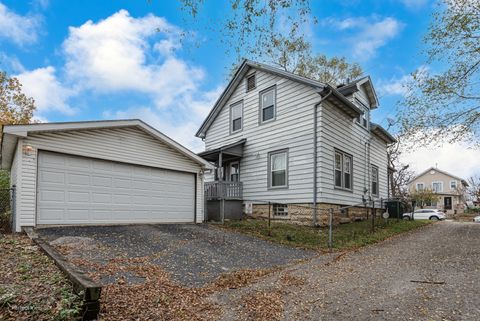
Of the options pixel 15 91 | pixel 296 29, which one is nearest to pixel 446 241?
pixel 296 29

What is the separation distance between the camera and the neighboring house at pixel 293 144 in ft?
39.9

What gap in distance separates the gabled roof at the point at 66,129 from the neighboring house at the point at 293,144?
7.90ft

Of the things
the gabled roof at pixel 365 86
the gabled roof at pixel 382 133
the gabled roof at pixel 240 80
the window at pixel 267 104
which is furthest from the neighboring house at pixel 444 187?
the window at pixel 267 104

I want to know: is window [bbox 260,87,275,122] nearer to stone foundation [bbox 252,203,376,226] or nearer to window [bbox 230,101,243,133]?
window [bbox 230,101,243,133]

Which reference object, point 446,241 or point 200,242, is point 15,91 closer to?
point 200,242

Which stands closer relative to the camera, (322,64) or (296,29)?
(296,29)

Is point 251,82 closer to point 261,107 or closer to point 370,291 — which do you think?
point 261,107

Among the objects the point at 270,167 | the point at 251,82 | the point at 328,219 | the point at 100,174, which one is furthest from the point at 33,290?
the point at 251,82

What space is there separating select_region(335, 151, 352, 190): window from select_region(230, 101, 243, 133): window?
16.0 ft

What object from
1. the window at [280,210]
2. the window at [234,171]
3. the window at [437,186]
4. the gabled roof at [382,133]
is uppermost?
the gabled roof at [382,133]

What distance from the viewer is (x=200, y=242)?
8.94 m

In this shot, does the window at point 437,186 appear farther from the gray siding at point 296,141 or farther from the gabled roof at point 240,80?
the gabled roof at point 240,80

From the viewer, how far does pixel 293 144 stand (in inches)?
507

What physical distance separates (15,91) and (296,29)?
83.9 feet
